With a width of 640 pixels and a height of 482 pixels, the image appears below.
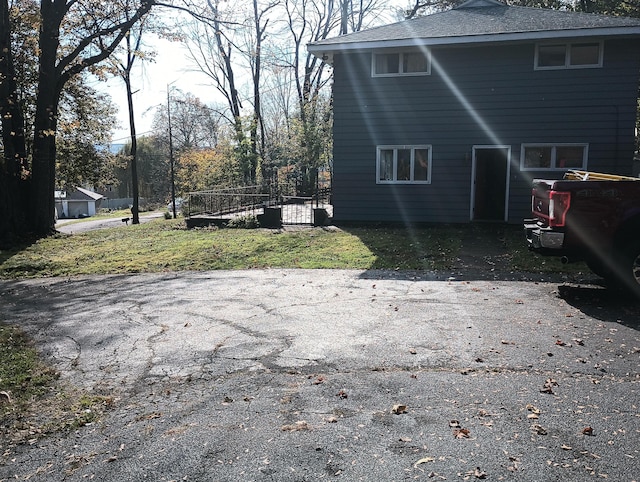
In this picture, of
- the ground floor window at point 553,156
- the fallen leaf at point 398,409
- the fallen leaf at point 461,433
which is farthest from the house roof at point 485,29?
the fallen leaf at point 461,433

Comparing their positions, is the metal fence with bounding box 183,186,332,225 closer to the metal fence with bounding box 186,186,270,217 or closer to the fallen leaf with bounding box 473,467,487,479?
the metal fence with bounding box 186,186,270,217

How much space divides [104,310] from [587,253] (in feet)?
23.4

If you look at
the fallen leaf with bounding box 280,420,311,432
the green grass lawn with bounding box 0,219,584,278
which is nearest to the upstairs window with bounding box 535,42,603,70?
the green grass lawn with bounding box 0,219,584,278

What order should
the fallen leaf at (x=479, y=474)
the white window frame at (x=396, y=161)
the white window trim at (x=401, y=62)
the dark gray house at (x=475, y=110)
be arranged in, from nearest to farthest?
the fallen leaf at (x=479, y=474) → the dark gray house at (x=475, y=110) → the white window trim at (x=401, y=62) → the white window frame at (x=396, y=161)

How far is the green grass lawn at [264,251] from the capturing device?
10469 millimetres

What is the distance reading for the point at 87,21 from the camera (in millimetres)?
16094

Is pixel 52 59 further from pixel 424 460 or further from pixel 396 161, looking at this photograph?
pixel 424 460

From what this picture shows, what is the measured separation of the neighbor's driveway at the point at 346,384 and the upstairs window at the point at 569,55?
899cm

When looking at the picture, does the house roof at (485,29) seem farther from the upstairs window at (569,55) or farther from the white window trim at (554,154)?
the white window trim at (554,154)

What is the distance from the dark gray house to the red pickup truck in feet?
25.1

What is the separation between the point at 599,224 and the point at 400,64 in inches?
373

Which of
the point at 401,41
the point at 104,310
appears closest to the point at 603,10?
the point at 401,41

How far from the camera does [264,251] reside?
1185 cm

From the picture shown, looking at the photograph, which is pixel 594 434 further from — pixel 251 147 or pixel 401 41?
pixel 251 147
